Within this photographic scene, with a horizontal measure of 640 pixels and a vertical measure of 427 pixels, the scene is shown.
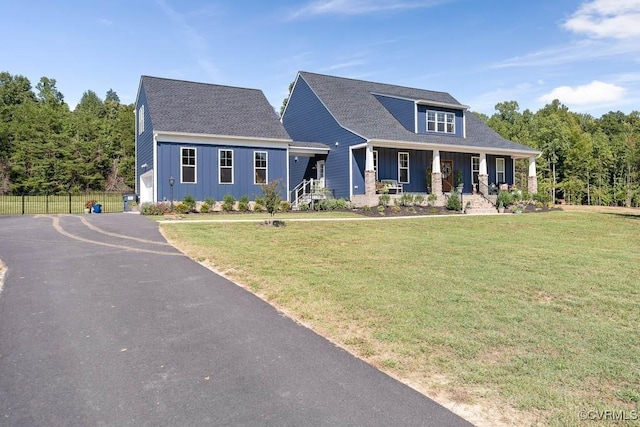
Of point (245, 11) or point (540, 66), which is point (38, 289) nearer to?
point (245, 11)

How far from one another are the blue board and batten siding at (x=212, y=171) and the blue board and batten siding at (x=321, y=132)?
298 cm

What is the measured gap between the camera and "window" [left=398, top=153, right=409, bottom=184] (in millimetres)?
23844

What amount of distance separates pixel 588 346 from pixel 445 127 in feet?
76.8

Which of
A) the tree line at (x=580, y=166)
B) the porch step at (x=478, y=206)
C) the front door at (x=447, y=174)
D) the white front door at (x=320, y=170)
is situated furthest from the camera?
the tree line at (x=580, y=166)

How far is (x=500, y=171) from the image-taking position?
27672 millimetres

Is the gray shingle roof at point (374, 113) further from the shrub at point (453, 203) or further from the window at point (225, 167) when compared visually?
the window at point (225, 167)

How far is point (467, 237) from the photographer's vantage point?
12555 mm

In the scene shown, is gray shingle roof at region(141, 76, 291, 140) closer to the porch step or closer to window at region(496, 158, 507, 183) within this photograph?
the porch step

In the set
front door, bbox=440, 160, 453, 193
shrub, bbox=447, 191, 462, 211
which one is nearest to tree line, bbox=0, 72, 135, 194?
front door, bbox=440, 160, 453, 193

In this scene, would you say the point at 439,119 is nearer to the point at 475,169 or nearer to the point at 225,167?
the point at 475,169

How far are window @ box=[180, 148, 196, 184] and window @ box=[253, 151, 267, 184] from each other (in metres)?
3.06

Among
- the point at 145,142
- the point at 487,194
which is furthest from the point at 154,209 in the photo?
the point at 487,194

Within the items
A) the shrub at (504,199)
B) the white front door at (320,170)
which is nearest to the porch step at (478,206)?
the shrub at (504,199)

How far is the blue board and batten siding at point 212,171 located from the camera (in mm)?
19625
